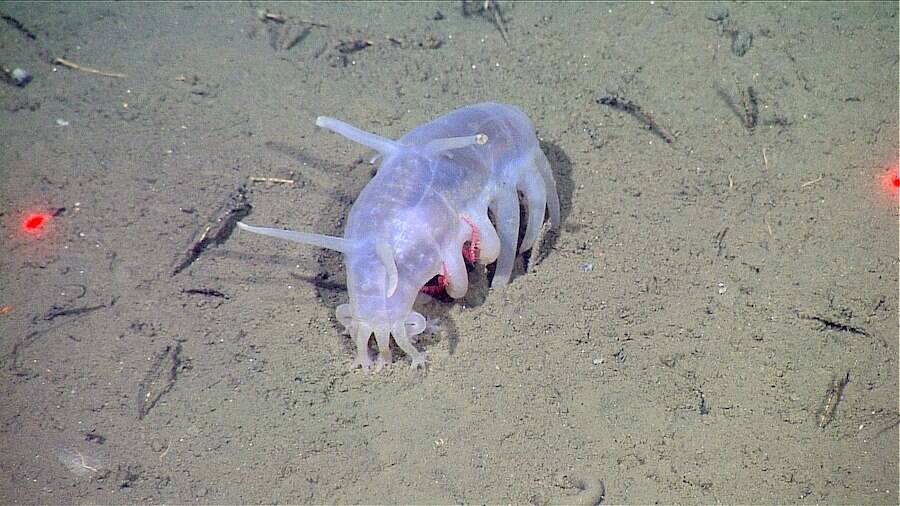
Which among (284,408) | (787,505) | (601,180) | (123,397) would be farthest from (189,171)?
(787,505)

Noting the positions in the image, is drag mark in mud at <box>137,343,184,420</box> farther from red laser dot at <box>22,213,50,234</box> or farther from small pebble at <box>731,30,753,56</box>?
small pebble at <box>731,30,753,56</box>

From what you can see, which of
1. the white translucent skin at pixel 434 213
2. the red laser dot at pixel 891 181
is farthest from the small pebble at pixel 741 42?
the white translucent skin at pixel 434 213

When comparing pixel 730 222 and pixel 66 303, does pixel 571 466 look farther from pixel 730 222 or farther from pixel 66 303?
pixel 66 303

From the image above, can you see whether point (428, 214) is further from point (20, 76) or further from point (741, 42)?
point (20, 76)

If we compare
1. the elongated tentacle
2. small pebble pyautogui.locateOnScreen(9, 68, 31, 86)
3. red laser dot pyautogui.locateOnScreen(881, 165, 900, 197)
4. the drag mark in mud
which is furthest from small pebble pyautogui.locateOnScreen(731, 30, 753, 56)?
small pebble pyautogui.locateOnScreen(9, 68, 31, 86)

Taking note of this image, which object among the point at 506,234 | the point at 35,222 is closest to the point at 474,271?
the point at 506,234

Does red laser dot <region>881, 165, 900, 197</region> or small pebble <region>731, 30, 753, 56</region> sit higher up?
small pebble <region>731, 30, 753, 56</region>
